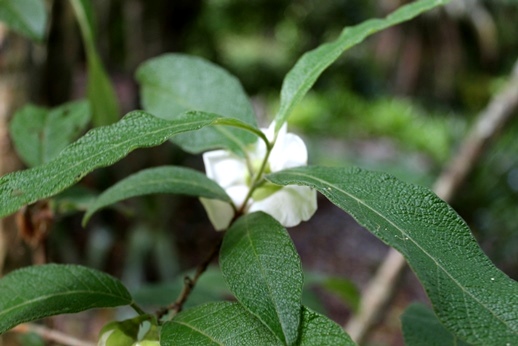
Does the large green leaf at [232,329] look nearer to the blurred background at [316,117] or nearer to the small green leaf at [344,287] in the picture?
the blurred background at [316,117]

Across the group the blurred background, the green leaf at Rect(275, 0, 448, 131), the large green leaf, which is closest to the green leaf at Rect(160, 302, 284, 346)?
the large green leaf

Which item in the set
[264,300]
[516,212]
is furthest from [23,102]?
[516,212]

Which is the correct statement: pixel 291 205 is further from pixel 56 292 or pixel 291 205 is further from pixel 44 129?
pixel 44 129

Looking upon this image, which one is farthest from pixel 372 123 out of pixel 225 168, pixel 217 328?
pixel 217 328

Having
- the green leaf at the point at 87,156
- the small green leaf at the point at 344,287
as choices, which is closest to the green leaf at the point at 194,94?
the green leaf at the point at 87,156

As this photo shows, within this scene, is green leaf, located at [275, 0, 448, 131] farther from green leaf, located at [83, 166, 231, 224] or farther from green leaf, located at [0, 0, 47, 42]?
green leaf, located at [0, 0, 47, 42]
